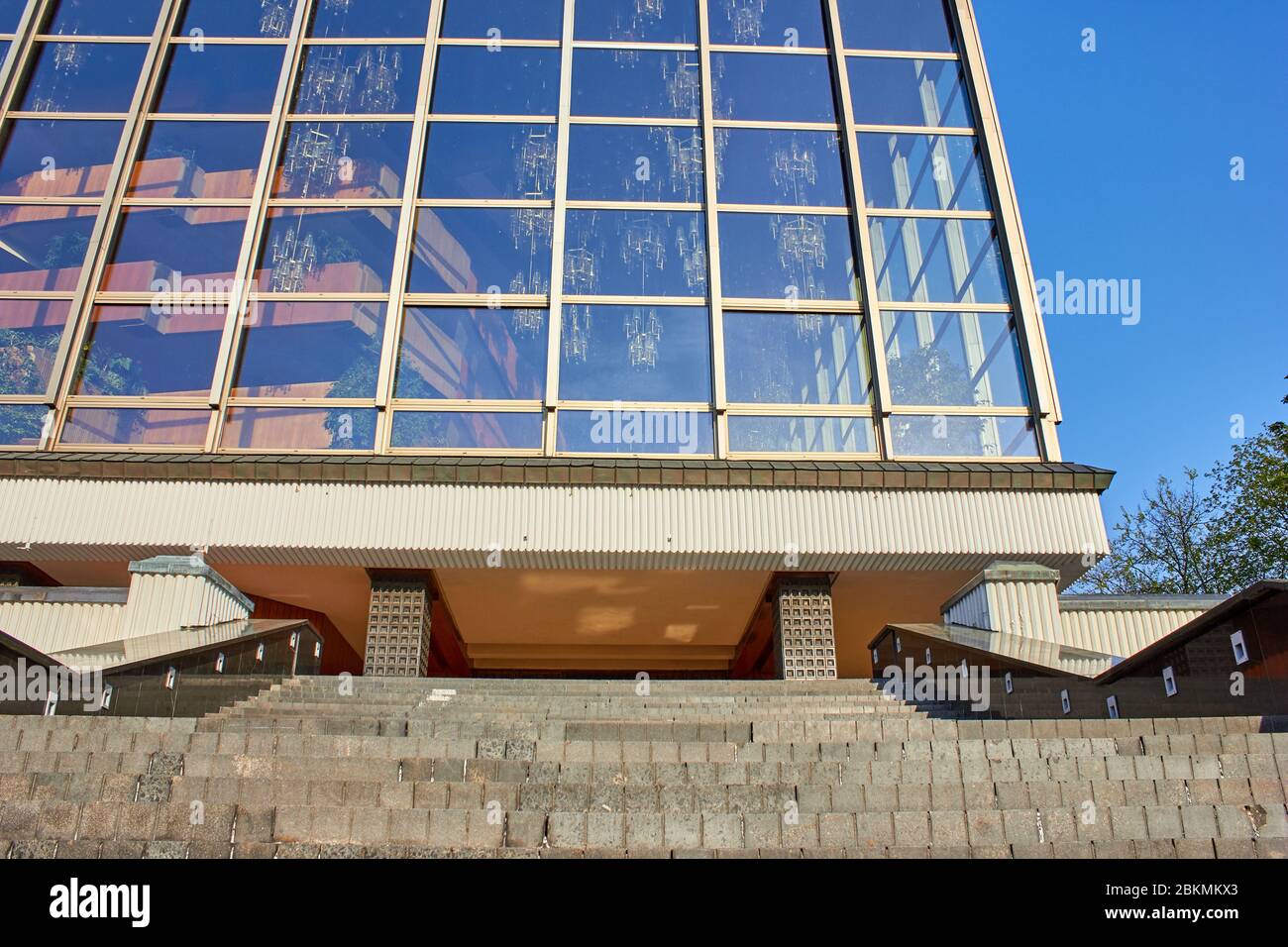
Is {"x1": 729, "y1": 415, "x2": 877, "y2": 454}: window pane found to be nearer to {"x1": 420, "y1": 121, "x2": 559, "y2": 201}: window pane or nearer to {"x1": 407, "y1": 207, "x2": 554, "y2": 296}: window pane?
{"x1": 407, "y1": 207, "x2": 554, "y2": 296}: window pane

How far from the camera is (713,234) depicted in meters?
16.2

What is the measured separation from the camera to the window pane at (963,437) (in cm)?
1461

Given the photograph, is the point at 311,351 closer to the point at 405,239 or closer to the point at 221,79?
the point at 405,239

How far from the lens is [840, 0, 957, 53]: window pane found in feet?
59.4

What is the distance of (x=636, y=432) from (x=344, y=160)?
7.35 m

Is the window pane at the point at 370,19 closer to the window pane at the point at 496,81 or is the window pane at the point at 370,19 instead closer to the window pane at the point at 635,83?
the window pane at the point at 496,81

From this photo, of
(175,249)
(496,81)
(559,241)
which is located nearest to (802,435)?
(559,241)

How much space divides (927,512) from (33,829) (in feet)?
38.0

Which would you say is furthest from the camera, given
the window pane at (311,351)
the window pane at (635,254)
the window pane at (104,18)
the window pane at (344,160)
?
the window pane at (104,18)

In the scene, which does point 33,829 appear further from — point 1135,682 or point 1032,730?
point 1135,682

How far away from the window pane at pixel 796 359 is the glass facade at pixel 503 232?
5cm

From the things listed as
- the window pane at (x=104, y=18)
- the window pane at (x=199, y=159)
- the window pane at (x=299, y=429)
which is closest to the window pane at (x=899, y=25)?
the window pane at (x=199, y=159)

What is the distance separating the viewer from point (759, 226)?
16.4m

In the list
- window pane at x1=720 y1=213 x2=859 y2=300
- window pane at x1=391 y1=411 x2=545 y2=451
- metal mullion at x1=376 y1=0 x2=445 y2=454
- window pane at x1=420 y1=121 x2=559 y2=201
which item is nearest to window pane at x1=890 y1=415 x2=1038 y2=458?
window pane at x1=720 y1=213 x2=859 y2=300
